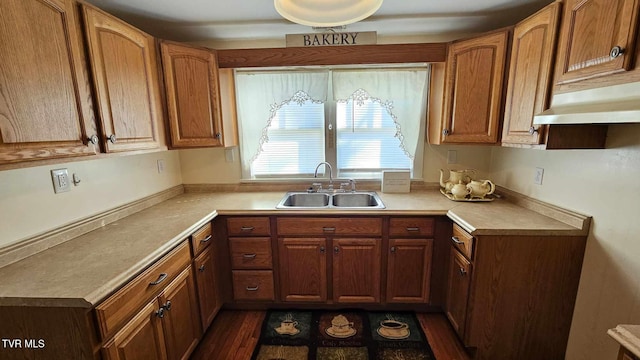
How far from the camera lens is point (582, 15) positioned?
122cm

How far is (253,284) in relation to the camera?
2115 millimetres

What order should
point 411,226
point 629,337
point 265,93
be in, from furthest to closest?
point 265,93, point 411,226, point 629,337

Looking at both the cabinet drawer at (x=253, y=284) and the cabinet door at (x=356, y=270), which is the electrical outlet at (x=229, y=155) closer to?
the cabinet drawer at (x=253, y=284)

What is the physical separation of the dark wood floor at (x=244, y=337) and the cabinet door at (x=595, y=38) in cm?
173

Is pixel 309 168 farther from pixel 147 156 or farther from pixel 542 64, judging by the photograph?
pixel 542 64

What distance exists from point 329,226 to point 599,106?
154 centimetres

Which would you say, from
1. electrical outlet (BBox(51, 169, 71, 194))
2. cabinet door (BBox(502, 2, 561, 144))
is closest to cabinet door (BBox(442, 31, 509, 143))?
cabinet door (BBox(502, 2, 561, 144))

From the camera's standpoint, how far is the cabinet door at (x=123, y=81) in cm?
133

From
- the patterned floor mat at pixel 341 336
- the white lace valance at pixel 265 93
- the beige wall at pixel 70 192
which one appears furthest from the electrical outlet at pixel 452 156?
the beige wall at pixel 70 192

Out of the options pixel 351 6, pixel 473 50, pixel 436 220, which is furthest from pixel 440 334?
pixel 351 6

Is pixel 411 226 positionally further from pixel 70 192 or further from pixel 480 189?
pixel 70 192

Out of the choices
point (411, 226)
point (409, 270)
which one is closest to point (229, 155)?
point (411, 226)

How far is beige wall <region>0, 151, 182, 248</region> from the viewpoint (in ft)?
4.01

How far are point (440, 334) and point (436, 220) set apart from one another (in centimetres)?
82
